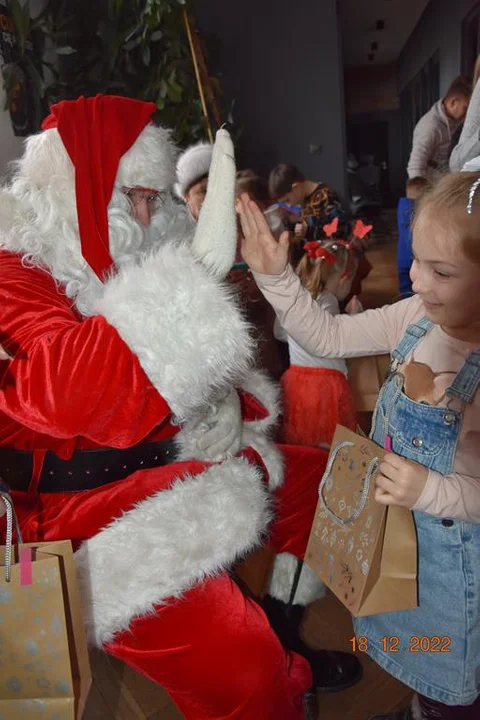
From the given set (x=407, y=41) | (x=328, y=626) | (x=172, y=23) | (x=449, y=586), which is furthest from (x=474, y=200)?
(x=407, y=41)

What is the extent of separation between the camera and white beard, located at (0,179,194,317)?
1077 millimetres

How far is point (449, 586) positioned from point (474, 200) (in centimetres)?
69

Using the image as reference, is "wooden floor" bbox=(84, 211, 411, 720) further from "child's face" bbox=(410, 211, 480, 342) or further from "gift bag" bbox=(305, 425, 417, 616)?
"child's face" bbox=(410, 211, 480, 342)

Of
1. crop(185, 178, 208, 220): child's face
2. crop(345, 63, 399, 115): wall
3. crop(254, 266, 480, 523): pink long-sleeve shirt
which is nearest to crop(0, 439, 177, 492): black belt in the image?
crop(254, 266, 480, 523): pink long-sleeve shirt

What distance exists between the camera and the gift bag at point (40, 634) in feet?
2.58

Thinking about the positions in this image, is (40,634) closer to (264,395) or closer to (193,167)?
(264,395)

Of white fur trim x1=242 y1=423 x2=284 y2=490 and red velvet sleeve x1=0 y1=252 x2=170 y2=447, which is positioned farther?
white fur trim x1=242 y1=423 x2=284 y2=490

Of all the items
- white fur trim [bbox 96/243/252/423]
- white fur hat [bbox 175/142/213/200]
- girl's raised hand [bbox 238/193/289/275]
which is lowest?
white fur trim [bbox 96/243/252/423]

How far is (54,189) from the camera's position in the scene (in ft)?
3.61

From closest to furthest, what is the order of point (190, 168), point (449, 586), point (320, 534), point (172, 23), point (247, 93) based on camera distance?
point (449, 586) < point (320, 534) < point (190, 168) < point (172, 23) < point (247, 93)

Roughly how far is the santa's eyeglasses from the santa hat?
14 millimetres

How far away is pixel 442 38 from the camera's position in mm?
3248

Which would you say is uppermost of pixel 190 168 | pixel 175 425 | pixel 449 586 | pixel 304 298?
pixel 190 168

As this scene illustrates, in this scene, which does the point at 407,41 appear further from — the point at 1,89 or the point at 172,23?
the point at 1,89
